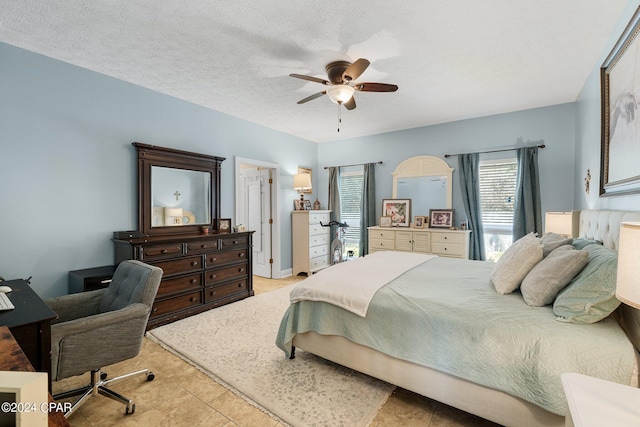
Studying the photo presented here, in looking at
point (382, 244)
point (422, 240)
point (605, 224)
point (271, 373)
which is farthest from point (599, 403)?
point (382, 244)

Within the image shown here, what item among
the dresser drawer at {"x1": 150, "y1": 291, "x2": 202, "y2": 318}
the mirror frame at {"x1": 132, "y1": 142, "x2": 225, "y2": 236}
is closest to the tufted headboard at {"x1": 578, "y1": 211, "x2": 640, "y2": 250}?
the dresser drawer at {"x1": 150, "y1": 291, "x2": 202, "y2": 318}

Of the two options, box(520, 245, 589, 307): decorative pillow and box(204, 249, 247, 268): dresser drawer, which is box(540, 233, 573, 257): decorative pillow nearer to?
box(520, 245, 589, 307): decorative pillow

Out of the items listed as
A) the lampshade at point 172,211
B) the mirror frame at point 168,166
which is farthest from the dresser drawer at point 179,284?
the lampshade at point 172,211

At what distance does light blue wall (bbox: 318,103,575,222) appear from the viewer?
385 centimetres

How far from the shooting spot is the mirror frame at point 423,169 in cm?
466

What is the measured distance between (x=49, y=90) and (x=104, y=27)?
3.33ft

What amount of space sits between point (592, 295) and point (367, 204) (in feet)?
13.4

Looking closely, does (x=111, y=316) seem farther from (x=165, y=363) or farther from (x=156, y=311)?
(x=156, y=311)

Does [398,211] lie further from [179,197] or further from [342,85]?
[179,197]

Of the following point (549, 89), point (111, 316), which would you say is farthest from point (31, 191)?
point (549, 89)

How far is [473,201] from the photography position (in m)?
4.41

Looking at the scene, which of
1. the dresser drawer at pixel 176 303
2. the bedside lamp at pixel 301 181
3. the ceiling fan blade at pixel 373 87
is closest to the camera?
the ceiling fan blade at pixel 373 87

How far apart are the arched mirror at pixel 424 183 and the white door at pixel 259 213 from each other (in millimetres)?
2379

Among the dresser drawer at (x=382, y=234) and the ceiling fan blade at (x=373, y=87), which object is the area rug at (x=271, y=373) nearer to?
the dresser drawer at (x=382, y=234)
